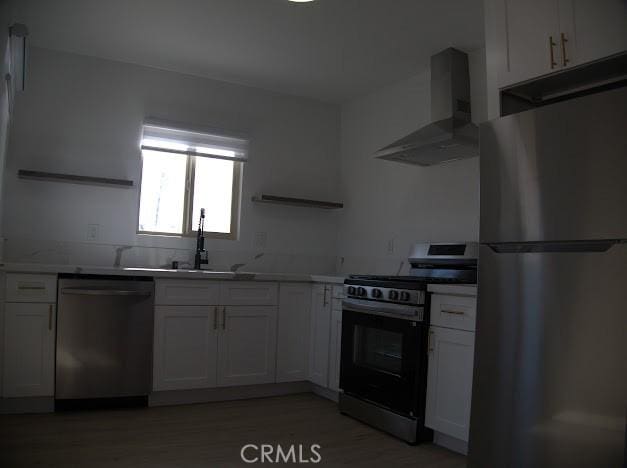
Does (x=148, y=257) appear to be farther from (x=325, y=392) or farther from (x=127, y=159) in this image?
(x=325, y=392)

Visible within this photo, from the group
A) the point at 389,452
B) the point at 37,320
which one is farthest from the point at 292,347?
the point at 37,320

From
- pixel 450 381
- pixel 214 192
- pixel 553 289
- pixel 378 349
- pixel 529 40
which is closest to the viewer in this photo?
pixel 553 289

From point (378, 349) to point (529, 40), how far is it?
192 cm

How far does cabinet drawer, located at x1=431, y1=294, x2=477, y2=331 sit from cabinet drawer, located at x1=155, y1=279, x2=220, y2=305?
5.09 feet

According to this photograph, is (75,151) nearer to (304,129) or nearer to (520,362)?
(304,129)

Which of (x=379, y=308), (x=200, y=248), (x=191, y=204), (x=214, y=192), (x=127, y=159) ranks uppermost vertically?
(x=127, y=159)

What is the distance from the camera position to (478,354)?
2264 millimetres

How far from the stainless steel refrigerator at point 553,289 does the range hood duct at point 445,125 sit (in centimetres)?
101

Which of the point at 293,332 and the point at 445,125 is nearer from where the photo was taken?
the point at 445,125

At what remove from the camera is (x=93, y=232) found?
3.94 m

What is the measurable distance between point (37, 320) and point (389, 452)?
220 cm

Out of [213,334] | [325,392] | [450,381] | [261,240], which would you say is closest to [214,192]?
[261,240]

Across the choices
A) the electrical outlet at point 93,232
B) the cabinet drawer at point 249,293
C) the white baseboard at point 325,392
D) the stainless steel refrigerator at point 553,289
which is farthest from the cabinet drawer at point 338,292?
the electrical outlet at point 93,232

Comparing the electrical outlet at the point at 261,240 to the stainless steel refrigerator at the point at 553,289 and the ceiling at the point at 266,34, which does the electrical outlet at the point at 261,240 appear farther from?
the stainless steel refrigerator at the point at 553,289
